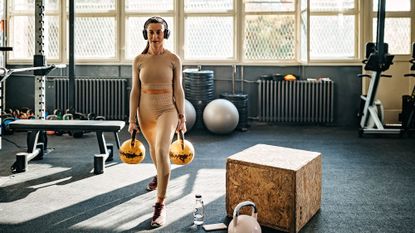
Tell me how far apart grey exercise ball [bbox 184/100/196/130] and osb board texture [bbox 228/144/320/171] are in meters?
3.48

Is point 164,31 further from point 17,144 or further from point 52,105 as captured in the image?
point 52,105

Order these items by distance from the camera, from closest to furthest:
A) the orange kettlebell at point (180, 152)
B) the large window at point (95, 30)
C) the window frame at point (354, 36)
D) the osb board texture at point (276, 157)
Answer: the osb board texture at point (276, 157) → the orange kettlebell at point (180, 152) → the window frame at point (354, 36) → the large window at point (95, 30)

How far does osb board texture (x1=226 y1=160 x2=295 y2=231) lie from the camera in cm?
297

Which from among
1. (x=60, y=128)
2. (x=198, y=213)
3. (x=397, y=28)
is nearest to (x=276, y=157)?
(x=198, y=213)

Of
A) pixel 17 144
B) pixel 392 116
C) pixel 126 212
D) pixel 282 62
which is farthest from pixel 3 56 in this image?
pixel 392 116

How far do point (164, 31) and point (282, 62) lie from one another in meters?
5.16

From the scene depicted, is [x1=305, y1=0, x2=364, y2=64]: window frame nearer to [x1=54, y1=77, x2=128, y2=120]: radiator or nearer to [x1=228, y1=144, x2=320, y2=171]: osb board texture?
[x1=54, y1=77, x2=128, y2=120]: radiator

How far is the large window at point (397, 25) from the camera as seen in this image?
7922 mm

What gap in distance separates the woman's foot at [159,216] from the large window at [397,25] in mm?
5932

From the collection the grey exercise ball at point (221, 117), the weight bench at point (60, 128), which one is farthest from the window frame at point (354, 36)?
the weight bench at point (60, 128)

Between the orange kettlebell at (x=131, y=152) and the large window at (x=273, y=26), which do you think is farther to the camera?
the large window at (x=273, y=26)

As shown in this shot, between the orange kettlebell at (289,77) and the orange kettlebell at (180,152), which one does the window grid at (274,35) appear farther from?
the orange kettlebell at (180,152)

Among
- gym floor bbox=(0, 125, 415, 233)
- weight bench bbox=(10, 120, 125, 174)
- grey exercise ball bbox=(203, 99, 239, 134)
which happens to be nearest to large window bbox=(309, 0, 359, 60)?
grey exercise ball bbox=(203, 99, 239, 134)

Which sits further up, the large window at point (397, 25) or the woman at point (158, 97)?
the large window at point (397, 25)
